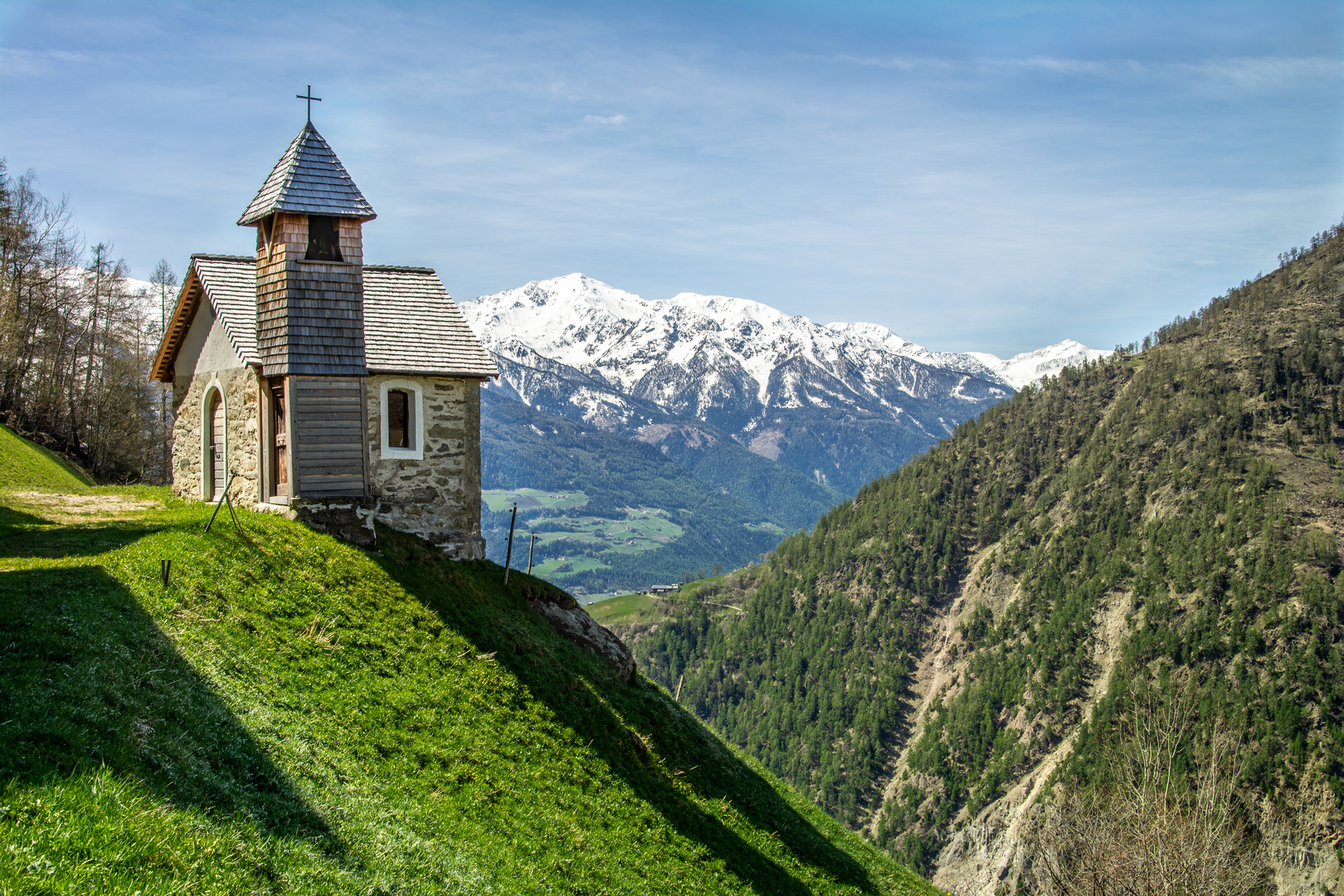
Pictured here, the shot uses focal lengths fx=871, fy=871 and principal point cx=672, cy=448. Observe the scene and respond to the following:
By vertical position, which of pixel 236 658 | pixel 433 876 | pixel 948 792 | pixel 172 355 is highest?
pixel 172 355

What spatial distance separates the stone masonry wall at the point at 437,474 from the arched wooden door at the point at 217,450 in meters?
5.44

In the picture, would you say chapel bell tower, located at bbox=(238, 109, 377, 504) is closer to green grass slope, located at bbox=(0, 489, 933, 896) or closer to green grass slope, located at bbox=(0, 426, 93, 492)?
green grass slope, located at bbox=(0, 489, 933, 896)

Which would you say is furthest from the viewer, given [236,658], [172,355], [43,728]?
[172,355]

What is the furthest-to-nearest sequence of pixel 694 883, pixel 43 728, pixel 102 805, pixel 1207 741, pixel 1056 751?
pixel 1056 751, pixel 1207 741, pixel 694 883, pixel 43 728, pixel 102 805

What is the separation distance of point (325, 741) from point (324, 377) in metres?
12.3

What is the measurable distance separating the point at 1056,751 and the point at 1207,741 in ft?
105

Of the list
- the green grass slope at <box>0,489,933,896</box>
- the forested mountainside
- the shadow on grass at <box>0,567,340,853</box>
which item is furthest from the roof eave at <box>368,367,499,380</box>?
the forested mountainside

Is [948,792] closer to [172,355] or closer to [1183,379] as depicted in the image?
[1183,379]

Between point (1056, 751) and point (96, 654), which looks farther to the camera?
point (1056, 751)

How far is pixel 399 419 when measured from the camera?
98.0 feet

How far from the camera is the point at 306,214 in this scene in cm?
2503

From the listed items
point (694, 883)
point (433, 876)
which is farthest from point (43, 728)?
point (694, 883)

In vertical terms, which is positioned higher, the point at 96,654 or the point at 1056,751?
the point at 96,654

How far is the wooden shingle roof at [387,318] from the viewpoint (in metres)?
29.1
